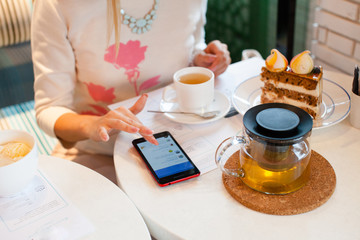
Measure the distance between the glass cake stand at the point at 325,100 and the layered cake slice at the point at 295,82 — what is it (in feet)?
0.10

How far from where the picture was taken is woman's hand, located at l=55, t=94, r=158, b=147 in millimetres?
921

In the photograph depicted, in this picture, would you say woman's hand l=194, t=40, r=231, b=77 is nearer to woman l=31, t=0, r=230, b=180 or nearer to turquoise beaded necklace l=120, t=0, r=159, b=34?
woman l=31, t=0, r=230, b=180

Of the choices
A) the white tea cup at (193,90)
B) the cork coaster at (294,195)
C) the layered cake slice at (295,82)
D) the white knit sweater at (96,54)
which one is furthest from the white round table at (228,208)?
the white knit sweater at (96,54)

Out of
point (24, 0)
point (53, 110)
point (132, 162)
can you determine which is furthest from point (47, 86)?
point (24, 0)

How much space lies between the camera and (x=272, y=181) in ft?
2.57

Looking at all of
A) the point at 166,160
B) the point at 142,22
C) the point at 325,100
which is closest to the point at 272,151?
the point at 166,160

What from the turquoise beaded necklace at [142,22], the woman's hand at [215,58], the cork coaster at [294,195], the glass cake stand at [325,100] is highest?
the turquoise beaded necklace at [142,22]

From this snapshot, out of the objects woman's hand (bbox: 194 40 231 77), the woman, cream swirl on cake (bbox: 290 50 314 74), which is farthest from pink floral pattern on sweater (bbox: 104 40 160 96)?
cream swirl on cake (bbox: 290 50 314 74)

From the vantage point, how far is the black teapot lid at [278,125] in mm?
708

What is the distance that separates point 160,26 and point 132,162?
53 cm

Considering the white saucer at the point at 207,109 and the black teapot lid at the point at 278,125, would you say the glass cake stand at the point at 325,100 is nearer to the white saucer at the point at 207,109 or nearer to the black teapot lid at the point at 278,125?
the white saucer at the point at 207,109

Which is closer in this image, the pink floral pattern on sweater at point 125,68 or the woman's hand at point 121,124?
the woman's hand at point 121,124

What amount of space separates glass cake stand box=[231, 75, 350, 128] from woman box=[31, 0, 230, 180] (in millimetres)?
137

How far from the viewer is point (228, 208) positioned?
76cm
